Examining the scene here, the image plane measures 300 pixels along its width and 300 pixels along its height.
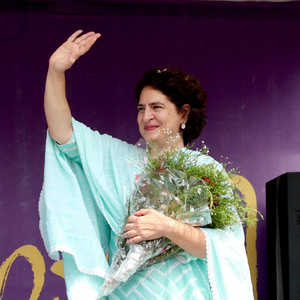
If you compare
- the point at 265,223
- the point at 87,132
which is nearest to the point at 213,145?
the point at 265,223

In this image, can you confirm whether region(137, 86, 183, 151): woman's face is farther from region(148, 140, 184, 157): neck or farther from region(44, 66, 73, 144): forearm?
region(44, 66, 73, 144): forearm

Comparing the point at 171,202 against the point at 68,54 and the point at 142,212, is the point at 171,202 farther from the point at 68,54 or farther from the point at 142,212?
the point at 68,54

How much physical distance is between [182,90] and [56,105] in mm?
544

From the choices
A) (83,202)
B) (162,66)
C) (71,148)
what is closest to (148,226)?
(83,202)

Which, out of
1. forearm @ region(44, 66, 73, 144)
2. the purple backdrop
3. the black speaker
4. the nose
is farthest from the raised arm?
the black speaker

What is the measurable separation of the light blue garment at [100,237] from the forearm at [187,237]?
0.10 ft

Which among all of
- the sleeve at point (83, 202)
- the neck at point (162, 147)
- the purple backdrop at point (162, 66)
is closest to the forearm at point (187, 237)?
the sleeve at point (83, 202)

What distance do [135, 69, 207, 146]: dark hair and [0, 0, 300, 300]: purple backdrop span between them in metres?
0.90

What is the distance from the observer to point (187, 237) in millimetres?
1413

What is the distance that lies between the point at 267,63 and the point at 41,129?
60.1 inches

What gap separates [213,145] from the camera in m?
2.74

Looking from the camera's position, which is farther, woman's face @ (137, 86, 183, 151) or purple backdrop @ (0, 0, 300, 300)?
purple backdrop @ (0, 0, 300, 300)

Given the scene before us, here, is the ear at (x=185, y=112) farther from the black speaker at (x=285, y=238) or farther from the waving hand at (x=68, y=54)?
the black speaker at (x=285, y=238)

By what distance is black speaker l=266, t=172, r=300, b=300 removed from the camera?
2285 millimetres
